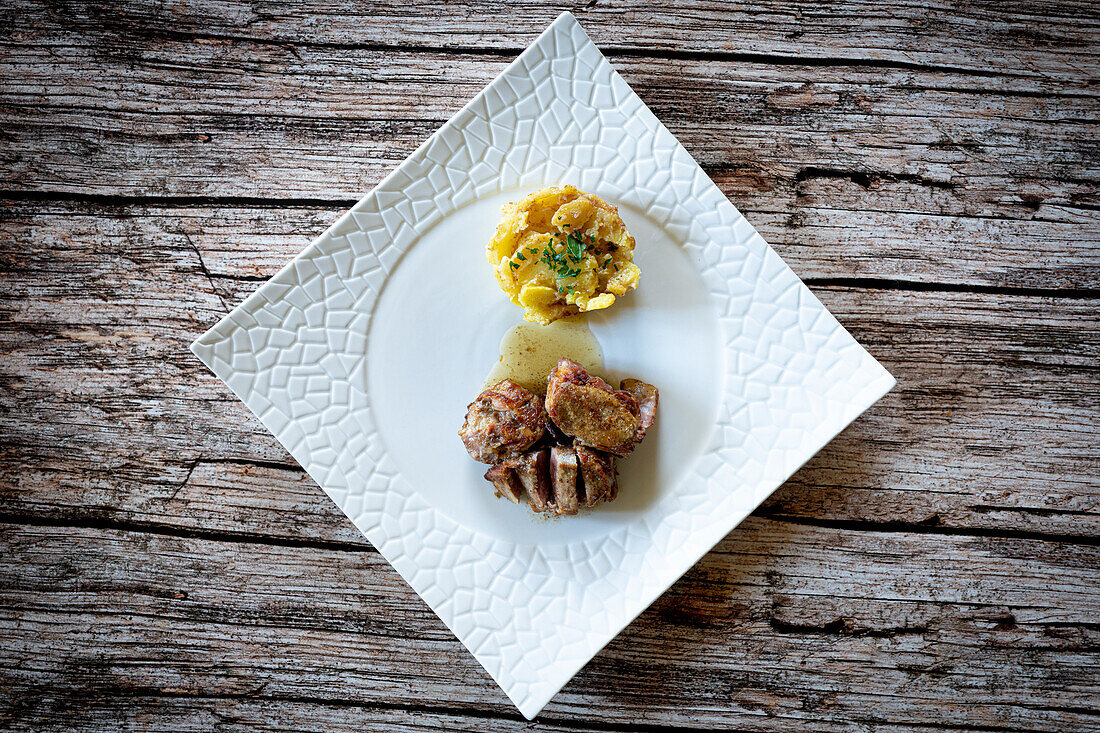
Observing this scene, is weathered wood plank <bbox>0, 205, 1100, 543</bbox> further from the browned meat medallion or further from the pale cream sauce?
the pale cream sauce

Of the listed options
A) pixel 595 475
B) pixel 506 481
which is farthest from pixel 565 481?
pixel 506 481

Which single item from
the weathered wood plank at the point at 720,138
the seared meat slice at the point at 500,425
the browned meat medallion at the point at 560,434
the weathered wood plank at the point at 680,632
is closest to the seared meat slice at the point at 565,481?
the browned meat medallion at the point at 560,434

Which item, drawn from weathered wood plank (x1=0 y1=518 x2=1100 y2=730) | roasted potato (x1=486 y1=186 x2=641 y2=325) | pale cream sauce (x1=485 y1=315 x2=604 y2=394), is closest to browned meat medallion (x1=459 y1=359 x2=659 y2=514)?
pale cream sauce (x1=485 y1=315 x2=604 y2=394)

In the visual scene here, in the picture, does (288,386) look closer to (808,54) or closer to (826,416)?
(826,416)

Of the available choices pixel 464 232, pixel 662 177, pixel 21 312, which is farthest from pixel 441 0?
pixel 21 312

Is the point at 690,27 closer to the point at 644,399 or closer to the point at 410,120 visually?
the point at 410,120
